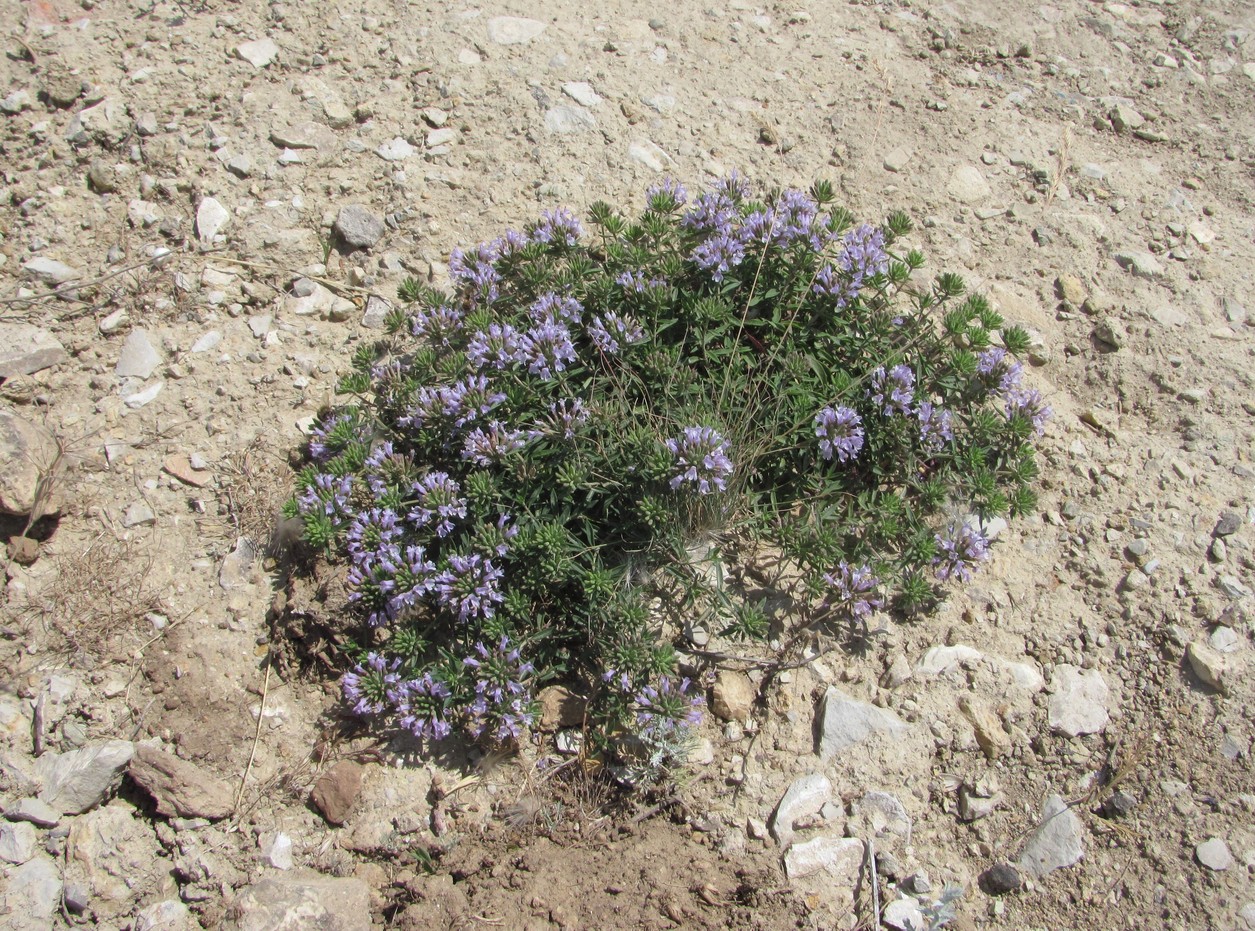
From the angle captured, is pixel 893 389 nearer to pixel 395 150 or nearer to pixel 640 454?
pixel 640 454

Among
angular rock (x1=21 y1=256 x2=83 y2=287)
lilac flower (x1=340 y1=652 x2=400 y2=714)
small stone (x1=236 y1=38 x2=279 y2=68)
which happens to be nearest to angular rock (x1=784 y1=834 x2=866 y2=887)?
lilac flower (x1=340 y1=652 x2=400 y2=714)

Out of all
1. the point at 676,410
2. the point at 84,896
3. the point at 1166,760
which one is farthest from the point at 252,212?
the point at 1166,760

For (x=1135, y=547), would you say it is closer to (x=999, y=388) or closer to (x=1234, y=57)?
(x=999, y=388)

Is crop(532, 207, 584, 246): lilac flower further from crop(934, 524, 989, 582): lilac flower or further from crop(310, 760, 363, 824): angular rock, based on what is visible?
crop(310, 760, 363, 824): angular rock

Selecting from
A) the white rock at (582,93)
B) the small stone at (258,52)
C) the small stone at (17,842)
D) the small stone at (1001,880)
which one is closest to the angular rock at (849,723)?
the small stone at (1001,880)

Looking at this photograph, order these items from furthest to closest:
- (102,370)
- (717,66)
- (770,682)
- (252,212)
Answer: (717,66) → (252,212) → (102,370) → (770,682)

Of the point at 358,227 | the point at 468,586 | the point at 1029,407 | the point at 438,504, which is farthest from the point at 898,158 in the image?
the point at 468,586

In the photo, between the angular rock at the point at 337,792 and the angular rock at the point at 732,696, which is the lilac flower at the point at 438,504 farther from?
the angular rock at the point at 732,696
